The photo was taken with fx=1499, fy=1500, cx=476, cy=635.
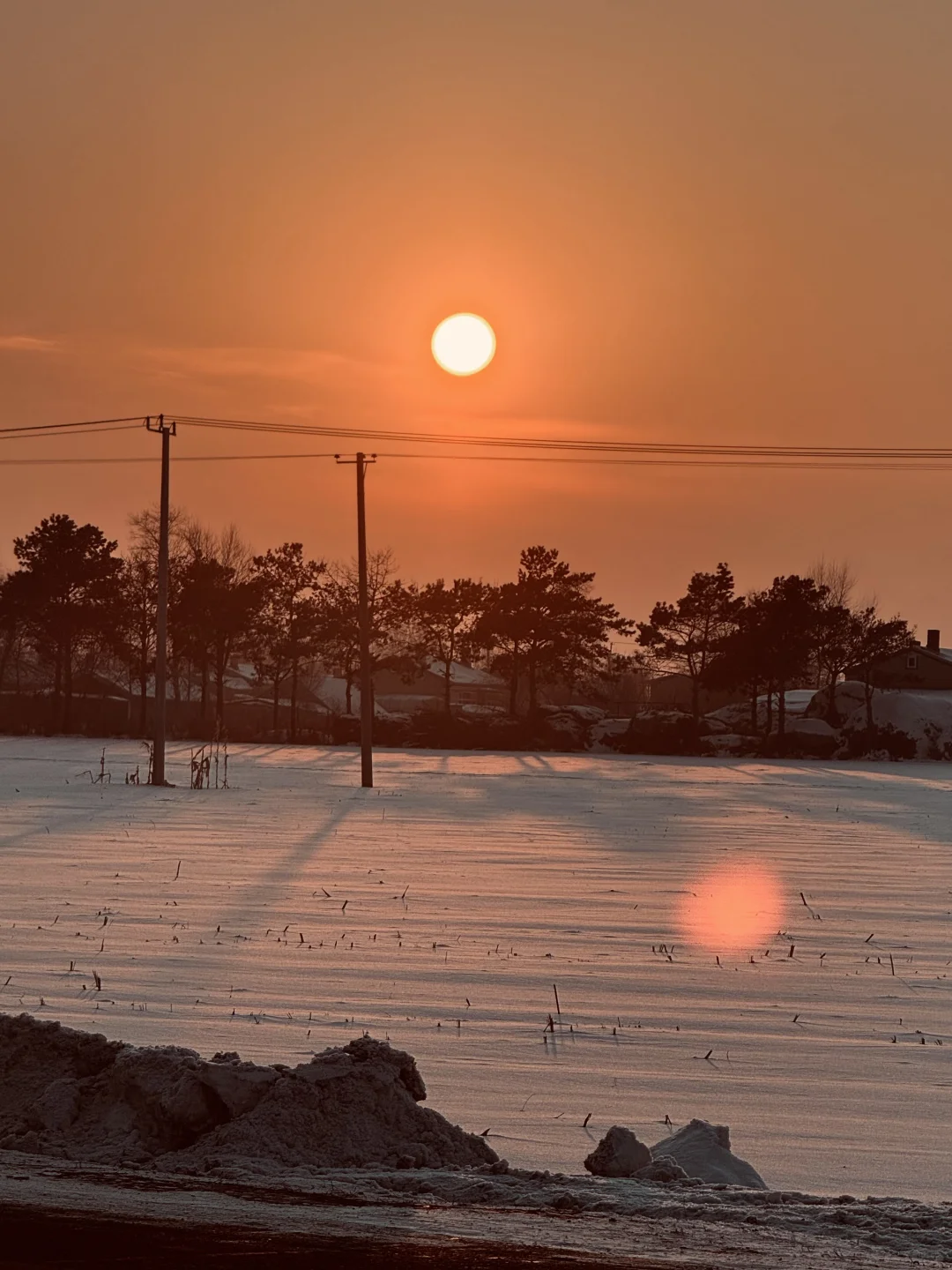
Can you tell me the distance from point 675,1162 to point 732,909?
341 inches

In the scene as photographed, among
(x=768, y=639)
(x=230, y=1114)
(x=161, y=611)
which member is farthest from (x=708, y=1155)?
(x=768, y=639)

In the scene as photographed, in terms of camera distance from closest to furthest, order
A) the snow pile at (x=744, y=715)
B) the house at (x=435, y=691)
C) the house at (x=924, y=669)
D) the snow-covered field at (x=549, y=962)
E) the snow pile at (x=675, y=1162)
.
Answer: the snow pile at (x=675, y=1162)
the snow-covered field at (x=549, y=962)
the snow pile at (x=744, y=715)
the house at (x=924, y=669)
the house at (x=435, y=691)

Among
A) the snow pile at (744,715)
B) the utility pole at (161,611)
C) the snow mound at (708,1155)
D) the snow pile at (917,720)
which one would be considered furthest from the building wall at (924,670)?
the snow mound at (708,1155)

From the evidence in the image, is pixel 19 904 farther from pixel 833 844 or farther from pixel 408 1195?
pixel 833 844

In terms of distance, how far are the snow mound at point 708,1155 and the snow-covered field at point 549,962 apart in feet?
0.81

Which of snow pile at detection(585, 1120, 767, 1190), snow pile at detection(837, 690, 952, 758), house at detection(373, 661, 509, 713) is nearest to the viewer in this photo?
snow pile at detection(585, 1120, 767, 1190)

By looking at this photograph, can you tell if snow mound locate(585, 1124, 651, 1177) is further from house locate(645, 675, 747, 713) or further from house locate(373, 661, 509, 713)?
house locate(373, 661, 509, 713)

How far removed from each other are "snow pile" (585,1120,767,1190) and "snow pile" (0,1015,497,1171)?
1.59 feet

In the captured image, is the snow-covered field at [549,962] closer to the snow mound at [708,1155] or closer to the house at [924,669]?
the snow mound at [708,1155]

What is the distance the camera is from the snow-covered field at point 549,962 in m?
7.42

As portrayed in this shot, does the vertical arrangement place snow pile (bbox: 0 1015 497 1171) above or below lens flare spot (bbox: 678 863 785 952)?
above

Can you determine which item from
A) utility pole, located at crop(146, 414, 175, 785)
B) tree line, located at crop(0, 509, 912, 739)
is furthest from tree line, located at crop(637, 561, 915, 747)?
utility pole, located at crop(146, 414, 175, 785)

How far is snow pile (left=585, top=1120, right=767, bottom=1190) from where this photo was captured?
594 centimetres

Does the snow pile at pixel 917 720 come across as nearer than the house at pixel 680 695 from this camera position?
Yes
